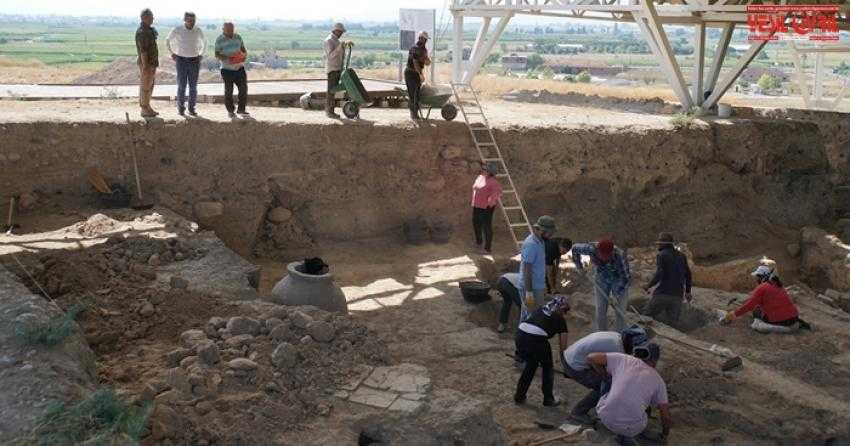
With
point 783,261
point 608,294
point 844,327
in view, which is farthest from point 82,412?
point 783,261

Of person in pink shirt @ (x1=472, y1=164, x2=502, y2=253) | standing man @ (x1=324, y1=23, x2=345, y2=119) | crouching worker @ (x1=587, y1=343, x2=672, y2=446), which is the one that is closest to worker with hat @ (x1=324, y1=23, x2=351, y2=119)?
standing man @ (x1=324, y1=23, x2=345, y2=119)

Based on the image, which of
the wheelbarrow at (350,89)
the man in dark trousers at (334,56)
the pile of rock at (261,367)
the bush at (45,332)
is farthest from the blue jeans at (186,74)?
the bush at (45,332)

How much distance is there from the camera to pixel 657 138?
16.9 metres

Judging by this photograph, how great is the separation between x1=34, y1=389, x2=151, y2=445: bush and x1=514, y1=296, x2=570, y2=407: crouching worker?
3.50 meters

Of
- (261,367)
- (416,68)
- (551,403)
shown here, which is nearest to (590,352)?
(551,403)

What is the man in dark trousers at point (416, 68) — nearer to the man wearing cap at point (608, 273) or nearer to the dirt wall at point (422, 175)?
the dirt wall at point (422, 175)

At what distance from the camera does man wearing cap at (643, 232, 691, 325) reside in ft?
35.4

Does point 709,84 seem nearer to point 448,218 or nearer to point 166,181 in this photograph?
point 448,218

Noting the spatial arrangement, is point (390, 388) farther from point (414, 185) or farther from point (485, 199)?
point (414, 185)

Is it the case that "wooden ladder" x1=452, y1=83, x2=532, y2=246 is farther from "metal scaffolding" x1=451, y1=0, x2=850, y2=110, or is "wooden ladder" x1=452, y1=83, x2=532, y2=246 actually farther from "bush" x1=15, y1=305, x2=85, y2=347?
"bush" x1=15, y1=305, x2=85, y2=347

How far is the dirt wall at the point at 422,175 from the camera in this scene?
528 inches

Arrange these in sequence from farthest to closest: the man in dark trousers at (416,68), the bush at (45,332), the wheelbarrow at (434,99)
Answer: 1. the wheelbarrow at (434,99)
2. the man in dark trousers at (416,68)
3. the bush at (45,332)

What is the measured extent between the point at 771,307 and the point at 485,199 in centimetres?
466

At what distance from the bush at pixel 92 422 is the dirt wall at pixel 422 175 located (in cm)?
749
